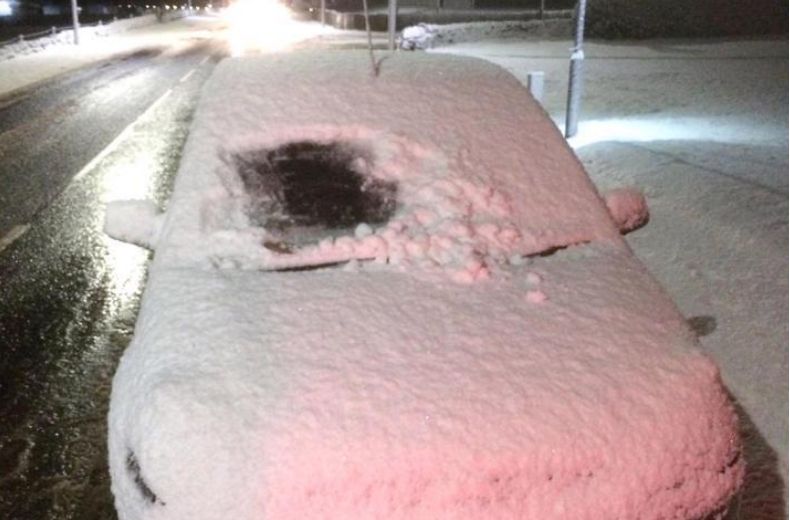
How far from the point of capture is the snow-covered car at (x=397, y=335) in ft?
6.04

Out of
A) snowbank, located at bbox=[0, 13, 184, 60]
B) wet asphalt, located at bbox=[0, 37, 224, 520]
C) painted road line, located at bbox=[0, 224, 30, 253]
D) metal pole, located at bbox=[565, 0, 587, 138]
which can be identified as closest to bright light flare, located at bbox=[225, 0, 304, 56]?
snowbank, located at bbox=[0, 13, 184, 60]

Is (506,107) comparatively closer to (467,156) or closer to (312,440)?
(467,156)

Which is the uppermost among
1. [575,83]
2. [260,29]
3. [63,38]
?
[575,83]

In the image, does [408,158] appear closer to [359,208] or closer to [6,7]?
[359,208]

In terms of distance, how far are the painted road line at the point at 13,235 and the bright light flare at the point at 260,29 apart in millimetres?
17167

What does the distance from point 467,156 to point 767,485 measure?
6.10 feet

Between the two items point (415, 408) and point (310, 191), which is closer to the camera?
point (415, 408)

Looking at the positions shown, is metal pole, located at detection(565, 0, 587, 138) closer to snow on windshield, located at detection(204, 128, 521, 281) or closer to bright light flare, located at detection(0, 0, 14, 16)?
snow on windshield, located at detection(204, 128, 521, 281)

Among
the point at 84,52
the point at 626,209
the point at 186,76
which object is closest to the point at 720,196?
the point at 626,209

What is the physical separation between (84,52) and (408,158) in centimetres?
2554

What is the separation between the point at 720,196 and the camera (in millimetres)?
6445

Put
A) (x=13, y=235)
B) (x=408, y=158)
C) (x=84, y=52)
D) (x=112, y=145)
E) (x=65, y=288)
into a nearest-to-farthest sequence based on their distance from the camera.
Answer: (x=408, y=158) → (x=65, y=288) → (x=13, y=235) → (x=112, y=145) → (x=84, y=52)

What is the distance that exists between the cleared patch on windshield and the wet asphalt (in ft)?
4.86

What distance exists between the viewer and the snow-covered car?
184 centimetres
